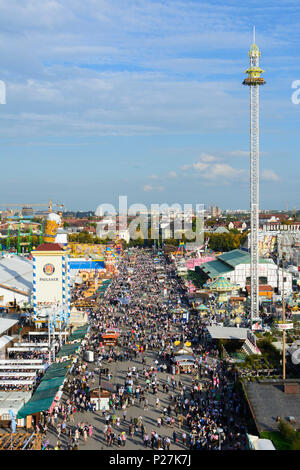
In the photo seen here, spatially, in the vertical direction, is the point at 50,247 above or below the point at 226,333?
above

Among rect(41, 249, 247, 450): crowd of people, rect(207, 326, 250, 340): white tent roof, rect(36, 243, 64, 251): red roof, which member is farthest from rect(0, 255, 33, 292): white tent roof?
rect(207, 326, 250, 340): white tent roof

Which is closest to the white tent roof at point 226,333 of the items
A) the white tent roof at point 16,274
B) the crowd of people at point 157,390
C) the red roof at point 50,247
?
the crowd of people at point 157,390

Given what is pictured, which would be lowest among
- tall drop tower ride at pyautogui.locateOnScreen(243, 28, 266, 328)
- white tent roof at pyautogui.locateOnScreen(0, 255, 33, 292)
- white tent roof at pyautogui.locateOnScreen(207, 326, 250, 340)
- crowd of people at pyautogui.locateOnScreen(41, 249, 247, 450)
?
crowd of people at pyautogui.locateOnScreen(41, 249, 247, 450)

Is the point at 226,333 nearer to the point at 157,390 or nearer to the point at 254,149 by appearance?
the point at 157,390

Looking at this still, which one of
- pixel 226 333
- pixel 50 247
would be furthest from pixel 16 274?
pixel 226 333

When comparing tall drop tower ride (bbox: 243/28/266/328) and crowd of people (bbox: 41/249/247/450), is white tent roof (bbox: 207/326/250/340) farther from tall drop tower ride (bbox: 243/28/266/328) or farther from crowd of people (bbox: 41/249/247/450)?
tall drop tower ride (bbox: 243/28/266/328)

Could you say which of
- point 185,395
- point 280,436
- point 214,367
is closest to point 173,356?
point 214,367

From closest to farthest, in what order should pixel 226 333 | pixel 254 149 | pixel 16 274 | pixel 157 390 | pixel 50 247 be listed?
pixel 157 390
pixel 226 333
pixel 50 247
pixel 254 149
pixel 16 274

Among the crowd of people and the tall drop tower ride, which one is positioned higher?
the tall drop tower ride

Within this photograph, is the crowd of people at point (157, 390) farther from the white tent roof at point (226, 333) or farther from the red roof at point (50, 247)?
the red roof at point (50, 247)

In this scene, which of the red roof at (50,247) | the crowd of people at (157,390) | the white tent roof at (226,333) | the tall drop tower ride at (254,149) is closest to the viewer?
the crowd of people at (157,390)
